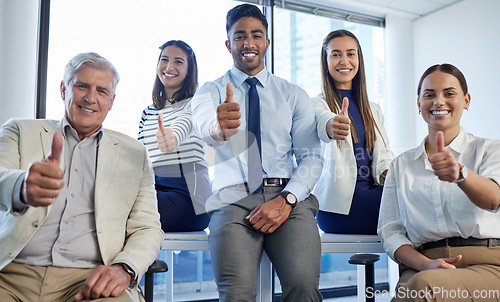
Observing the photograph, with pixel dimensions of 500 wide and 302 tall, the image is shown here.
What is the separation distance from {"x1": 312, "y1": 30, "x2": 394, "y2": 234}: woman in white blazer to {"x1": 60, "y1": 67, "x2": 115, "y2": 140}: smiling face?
3.05 ft

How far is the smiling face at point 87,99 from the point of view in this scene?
156 centimetres

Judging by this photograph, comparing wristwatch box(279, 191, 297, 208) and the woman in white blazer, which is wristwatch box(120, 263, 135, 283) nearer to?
wristwatch box(279, 191, 297, 208)

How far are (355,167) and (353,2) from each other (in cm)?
247

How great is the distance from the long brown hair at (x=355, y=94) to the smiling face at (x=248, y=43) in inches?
18.9

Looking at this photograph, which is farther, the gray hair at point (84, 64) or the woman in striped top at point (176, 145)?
the woman in striped top at point (176, 145)

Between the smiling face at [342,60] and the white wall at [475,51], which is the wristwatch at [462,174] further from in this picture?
the white wall at [475,51]

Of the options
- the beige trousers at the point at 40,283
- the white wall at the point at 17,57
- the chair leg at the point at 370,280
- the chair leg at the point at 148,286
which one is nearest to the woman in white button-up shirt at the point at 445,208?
the chair leg at the point at 370,280

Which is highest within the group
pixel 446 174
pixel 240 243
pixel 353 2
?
pixel 353 2

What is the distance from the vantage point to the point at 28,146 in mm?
1497

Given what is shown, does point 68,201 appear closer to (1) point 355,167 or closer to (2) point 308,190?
(2) point 308,190

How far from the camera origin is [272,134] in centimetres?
202

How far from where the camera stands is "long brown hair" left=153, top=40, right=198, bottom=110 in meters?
2.53

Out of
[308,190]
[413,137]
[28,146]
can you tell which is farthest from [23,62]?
[413,137]

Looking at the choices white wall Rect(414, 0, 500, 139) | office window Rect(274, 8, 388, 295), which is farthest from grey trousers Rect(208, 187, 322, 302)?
white wall Rect(414, 0, 500, 139)
